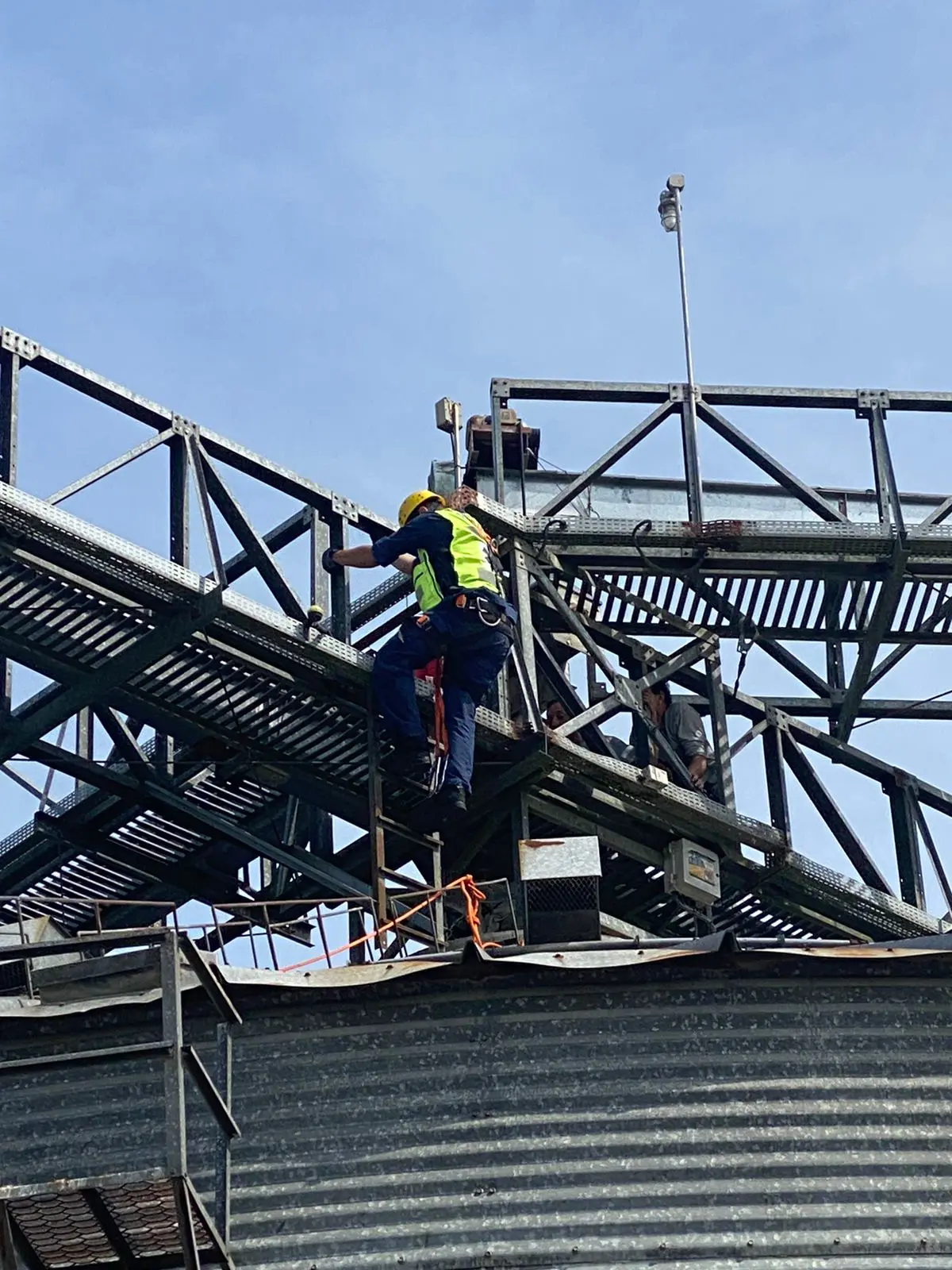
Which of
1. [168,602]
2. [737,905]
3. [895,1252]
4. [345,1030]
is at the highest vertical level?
[168,602]

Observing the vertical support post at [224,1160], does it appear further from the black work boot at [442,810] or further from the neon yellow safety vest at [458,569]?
the neon yellow safety vest at [458,569]

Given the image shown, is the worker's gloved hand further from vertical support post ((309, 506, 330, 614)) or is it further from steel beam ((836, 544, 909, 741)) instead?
steel beam ((836, 544, 909, 741))

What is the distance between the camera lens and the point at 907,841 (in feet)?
76.6

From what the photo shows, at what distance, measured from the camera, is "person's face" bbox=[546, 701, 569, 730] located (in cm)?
2183

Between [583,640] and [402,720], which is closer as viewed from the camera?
[402,720]

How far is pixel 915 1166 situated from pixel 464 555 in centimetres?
666

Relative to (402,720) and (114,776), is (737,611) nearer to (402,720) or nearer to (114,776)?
(402,720)

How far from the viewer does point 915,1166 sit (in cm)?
1557

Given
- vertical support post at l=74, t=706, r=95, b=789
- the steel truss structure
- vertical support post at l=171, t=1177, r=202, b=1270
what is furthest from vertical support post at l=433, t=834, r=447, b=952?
vertical support post at l=171, t=1177, r=202, b=1270

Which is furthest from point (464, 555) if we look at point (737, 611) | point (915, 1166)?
point (915, 1166)

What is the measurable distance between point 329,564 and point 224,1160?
741cm

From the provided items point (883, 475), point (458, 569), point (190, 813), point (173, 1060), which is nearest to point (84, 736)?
point (190, 813)

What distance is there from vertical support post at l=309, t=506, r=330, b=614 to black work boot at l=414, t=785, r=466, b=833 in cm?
182

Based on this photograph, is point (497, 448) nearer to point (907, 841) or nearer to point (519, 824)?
point (519, 824)
